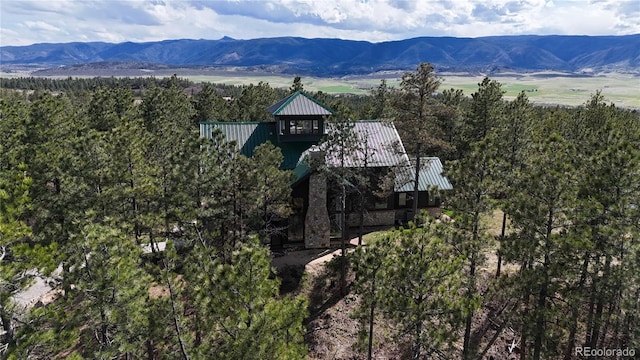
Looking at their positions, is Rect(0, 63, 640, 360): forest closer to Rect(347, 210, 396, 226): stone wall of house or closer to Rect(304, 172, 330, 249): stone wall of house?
Rect(304, 172, 330, 249): stone wall of house

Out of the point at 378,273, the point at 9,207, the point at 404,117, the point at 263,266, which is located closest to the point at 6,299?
the point at 9,207

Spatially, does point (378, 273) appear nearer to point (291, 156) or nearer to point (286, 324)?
point (286, 324)

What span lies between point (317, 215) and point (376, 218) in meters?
6.72

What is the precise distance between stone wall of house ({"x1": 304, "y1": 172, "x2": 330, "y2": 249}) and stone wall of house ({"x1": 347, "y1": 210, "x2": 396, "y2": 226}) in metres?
4.17

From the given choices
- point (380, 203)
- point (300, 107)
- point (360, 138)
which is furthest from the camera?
point (300, 107)

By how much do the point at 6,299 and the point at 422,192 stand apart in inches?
1189

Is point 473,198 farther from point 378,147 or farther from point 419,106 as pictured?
point 378,147

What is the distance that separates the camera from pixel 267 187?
2314cm

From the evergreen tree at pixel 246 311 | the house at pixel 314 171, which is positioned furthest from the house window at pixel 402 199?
the evergreen tree at pixel 246 311

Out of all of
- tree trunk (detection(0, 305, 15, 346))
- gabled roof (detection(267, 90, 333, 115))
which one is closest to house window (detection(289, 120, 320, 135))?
gabled roof (detection(267, 90, 333, 115))

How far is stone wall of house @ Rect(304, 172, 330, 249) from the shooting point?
29609 mm

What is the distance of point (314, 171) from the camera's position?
29.4 m

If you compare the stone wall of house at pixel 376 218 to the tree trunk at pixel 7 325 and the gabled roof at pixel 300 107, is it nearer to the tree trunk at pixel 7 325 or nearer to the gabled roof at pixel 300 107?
the gabled roof at pixel 300 107

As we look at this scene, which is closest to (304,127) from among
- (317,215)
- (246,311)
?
(317,215)
